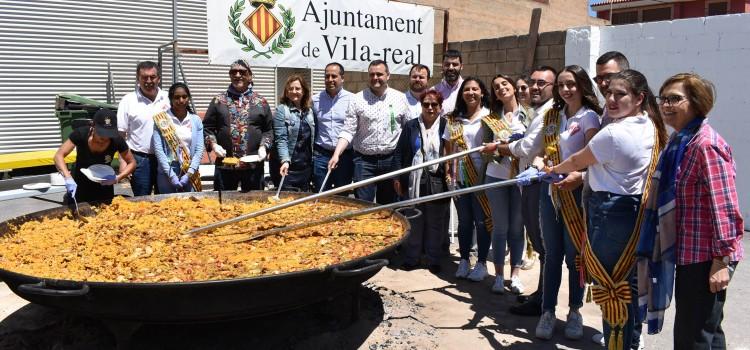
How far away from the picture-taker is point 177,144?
195 inches

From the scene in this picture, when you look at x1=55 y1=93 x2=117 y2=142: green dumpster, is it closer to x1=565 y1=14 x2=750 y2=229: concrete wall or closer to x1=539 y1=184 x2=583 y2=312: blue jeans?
x1=565 y1=14 x2=750 y2=229: concrete wall

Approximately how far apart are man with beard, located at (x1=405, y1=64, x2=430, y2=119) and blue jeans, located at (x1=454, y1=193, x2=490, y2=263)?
0.98 m

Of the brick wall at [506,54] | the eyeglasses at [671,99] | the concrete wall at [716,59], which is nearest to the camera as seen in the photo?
the eyeglasses at [671,99]

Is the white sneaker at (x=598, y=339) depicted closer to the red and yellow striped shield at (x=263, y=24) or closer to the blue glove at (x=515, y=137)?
the blue glove at (x=515, y=137)

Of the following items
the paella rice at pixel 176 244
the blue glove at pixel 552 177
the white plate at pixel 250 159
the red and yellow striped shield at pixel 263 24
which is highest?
the red and yellow striped shield at pixel 263 24

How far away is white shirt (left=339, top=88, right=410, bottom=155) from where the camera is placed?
5270 millimetres

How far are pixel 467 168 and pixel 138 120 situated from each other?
2843 mm

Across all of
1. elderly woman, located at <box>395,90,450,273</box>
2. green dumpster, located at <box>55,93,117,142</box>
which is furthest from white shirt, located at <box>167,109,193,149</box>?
green dumpster, located at <box>55,93,117,142</box>

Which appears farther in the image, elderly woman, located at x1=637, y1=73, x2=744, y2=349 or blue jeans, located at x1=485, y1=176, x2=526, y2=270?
blue jeans, located at x1=485, y1=176, x2=526, y2=270

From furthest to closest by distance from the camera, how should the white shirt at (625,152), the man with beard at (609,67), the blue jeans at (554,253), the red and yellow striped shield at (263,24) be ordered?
the red and yellow striped shield at (263,24), the blue jeans at (554,253), the man with beard at (609,67), the white shirt at (625,152)

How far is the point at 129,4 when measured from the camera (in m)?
12.7

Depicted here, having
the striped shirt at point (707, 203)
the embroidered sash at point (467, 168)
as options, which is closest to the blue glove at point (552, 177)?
the striped shirt at point (707, 203)

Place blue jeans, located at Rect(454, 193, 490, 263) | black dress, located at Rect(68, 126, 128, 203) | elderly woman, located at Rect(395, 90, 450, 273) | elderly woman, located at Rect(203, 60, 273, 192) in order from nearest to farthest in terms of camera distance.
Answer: black dress, located at Rect(68, 126, 128, 203) < blue jeans, located at Rect(454, 193, 490, 263) < elderly woman, located at Rect(395, 90, 450, 273) < elderly woman, located at Rect(203, 60, 273, 192)

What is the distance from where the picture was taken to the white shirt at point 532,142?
12.5 ft
